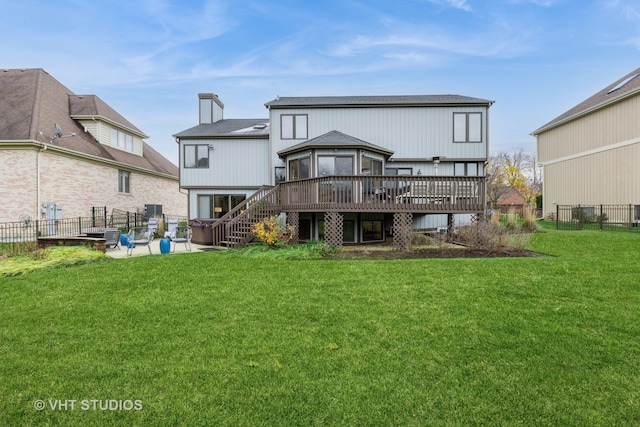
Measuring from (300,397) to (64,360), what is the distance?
2701mm

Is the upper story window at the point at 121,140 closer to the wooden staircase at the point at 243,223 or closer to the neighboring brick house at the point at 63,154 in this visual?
the neighboring brick house at the point at 63,154

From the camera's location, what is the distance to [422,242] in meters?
11.0

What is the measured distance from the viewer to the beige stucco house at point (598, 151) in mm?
16391

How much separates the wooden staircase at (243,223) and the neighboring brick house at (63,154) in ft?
32.5

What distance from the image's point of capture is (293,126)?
52.1 feet

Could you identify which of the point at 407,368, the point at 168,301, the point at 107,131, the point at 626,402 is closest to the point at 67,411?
the point at 168,301

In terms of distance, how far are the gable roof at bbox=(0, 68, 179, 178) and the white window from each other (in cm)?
81

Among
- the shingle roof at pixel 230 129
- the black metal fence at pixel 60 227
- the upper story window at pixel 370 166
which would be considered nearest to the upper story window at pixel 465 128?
the upper story window at pixel 370 166

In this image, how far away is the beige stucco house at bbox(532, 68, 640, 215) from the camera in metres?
16.4

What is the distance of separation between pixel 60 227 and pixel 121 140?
881cm

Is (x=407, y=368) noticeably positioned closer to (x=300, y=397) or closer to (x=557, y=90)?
(x=300, y=397)

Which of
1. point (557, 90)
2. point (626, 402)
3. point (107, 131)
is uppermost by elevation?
point (557, 90)

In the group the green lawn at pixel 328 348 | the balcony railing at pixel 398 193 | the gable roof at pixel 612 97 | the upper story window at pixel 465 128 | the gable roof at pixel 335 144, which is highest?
the gable roof at pixel 612 97

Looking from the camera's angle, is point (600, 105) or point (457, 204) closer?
point (457, 204)
